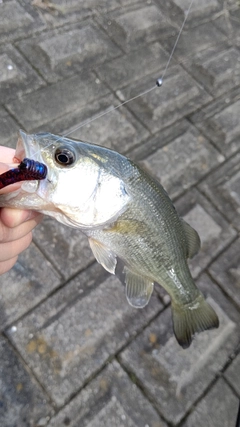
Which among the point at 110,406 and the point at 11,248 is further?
the point at 110,406

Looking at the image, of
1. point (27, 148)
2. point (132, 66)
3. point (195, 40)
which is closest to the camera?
point (27, 148)

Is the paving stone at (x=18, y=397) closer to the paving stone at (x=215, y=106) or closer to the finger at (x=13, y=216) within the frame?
the finger at (x=13, y=216)

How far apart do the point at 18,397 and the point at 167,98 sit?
3075 mm

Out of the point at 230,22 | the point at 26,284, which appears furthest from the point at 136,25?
the point at 26,284

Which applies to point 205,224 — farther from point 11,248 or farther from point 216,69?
point 216,69

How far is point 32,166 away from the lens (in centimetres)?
143

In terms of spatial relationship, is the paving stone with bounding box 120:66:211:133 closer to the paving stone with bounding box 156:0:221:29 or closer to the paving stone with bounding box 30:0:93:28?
the paving stone with bounding box 156:0:221:29

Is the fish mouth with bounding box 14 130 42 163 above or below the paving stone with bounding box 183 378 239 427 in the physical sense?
above

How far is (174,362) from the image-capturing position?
110 inches

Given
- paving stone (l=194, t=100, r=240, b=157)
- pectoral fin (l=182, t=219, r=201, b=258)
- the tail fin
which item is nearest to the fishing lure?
pectoral fin (l=182, t=219, r=201, b=258)

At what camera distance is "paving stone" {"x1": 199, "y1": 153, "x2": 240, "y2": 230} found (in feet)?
11.9

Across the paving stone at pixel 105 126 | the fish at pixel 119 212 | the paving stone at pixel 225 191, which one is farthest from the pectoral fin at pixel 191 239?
the paving stone at pixel 105 126

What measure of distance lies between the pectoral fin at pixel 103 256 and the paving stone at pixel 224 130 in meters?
2.49

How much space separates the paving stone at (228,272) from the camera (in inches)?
126
